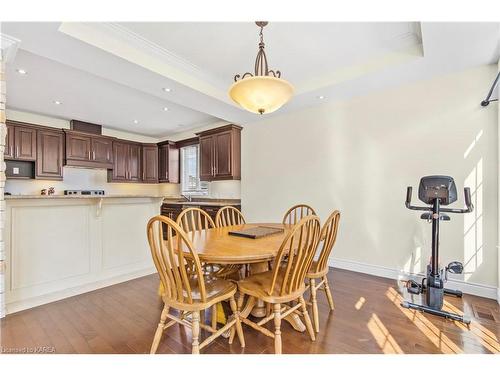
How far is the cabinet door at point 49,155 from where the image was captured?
15.3ft

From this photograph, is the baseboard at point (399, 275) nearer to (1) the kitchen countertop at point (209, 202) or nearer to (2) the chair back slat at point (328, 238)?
(2) the chair back slat at point (328, 238)

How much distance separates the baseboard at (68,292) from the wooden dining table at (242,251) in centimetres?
143

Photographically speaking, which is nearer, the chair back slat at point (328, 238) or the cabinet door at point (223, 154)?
the chair back slat at point (328, 238)

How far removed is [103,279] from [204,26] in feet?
9.50

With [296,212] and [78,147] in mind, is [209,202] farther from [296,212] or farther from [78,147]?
[78,147]

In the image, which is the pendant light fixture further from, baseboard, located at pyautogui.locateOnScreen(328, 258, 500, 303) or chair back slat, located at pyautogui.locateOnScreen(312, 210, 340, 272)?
baseboard, located at pyautogui.locateOnScreen(328, 258, 500, 303)

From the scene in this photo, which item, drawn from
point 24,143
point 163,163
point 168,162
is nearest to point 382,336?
point 168,162

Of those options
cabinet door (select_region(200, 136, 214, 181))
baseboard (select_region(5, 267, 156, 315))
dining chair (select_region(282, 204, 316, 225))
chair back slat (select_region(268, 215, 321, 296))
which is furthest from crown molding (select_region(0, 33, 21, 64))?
cabinet door (select_region(200, 136, 214, 181))

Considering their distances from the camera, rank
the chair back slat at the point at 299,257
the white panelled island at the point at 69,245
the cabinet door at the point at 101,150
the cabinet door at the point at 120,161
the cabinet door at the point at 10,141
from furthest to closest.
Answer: the cabinet door at the point at 120,161 → the cabinet door at the point at 101,150 → the cabinet door at the point at 10,141 → the white panelled island at the point at 69,245 → the chair back slat at the point at 299,257

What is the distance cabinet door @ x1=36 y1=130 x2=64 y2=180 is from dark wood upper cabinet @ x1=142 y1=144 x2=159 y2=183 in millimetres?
1671

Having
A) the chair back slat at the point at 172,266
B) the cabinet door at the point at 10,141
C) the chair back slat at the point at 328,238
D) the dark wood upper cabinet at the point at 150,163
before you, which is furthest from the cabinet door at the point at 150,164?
the chair back slat at the point at 328,238

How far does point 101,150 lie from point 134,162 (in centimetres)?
78
